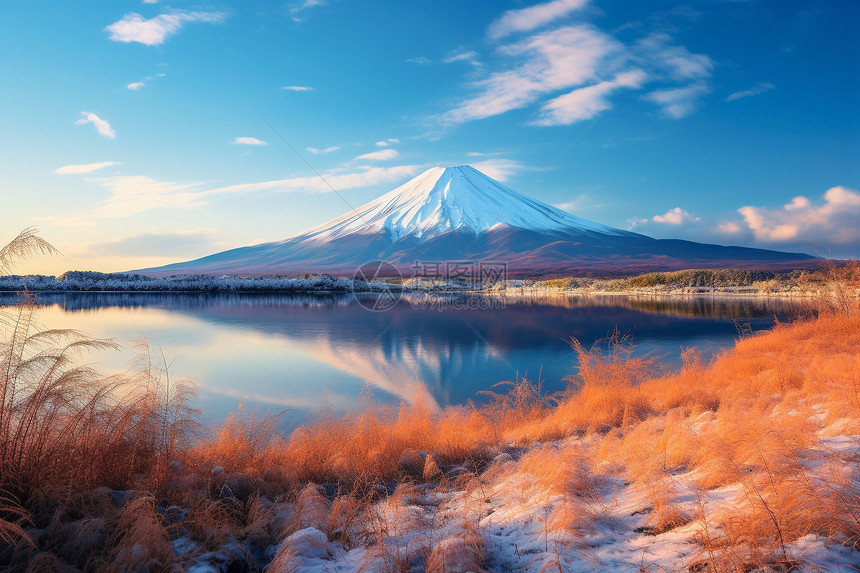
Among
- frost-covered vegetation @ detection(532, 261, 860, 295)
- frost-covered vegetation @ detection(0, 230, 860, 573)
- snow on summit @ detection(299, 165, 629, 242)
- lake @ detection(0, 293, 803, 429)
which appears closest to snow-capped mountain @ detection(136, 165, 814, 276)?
snow on summit @ detection(299, 165, 629, 242)

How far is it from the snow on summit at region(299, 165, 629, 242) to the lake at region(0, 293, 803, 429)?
75896 millimetres

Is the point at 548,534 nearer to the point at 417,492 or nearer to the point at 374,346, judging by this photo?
the point at 417,492

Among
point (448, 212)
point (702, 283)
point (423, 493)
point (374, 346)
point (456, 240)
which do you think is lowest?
point (374, 346)

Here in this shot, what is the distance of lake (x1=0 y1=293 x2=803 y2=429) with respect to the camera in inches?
370

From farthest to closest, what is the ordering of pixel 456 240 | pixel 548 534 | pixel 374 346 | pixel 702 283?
1. pixel 456 240
2. pixel 702 283
3. pixel 374 346
4. pixel 548 534

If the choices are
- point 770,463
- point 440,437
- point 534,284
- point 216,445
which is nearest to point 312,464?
point 216,445

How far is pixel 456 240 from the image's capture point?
92625 mm

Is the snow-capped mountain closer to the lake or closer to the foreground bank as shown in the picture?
the lake

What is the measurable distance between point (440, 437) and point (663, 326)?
15311 mm

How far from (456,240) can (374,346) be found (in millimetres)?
78964

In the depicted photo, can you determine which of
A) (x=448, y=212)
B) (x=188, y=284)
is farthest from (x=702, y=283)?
(x=448, y=212)

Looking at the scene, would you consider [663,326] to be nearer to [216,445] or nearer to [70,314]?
[216,445]

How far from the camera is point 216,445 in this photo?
17.1 ft

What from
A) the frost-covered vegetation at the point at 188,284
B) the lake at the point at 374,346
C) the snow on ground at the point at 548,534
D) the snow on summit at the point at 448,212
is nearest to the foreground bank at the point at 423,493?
the snow on ground at the point at 548,534
